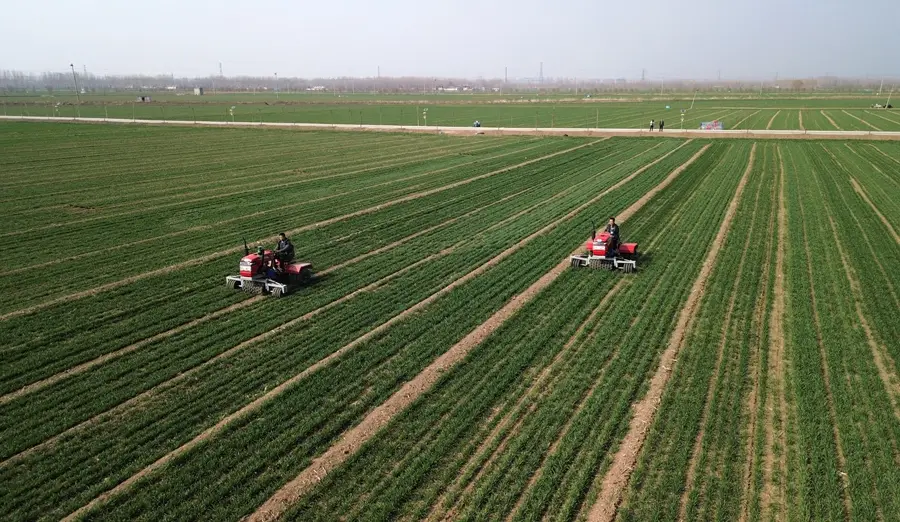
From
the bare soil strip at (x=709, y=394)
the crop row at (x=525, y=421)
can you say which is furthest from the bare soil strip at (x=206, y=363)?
the bare soil strip at (x=709, y=394)

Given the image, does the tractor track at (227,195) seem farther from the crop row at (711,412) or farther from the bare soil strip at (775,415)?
the bare soil strip at (775,415)

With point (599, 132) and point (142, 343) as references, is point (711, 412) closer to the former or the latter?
point (142, 343)

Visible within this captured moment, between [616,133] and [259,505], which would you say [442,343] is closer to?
[259,505]

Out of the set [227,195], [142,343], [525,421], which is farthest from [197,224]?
[525,421]

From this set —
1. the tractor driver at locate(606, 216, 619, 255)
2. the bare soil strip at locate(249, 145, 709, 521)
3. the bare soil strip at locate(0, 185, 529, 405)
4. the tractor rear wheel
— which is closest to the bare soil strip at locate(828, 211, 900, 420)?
the tractor driver at locate(606, 216, 619, 255)

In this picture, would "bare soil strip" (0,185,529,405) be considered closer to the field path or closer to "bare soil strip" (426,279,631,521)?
"bare soil strip" (426,279,631,521)

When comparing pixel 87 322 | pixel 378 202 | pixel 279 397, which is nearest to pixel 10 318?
pixel 87 322
